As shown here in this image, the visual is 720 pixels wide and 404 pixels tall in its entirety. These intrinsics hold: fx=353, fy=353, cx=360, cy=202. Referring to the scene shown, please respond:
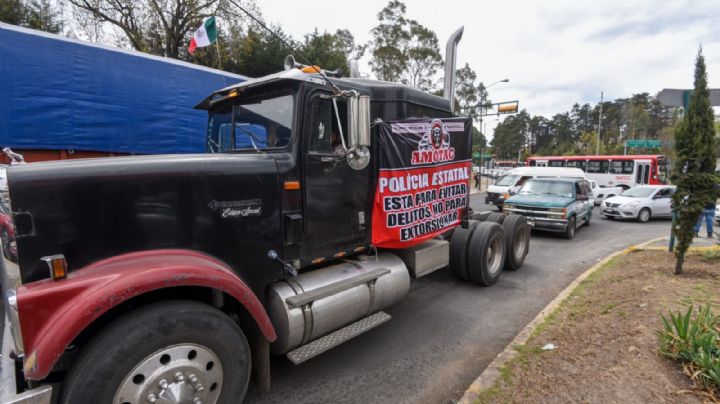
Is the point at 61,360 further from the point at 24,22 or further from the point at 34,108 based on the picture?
the point at 24,22

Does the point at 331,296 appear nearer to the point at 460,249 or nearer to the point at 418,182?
the point at 418,182

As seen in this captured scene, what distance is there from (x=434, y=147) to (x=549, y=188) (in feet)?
27.0

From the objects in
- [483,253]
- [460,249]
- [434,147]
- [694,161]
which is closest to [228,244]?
[434,147]

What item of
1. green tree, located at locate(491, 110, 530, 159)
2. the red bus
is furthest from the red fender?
green tree, located at locate(491, 110, 530, 159)

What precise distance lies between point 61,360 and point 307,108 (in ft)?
8.27

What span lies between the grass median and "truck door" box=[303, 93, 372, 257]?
75.1 inches

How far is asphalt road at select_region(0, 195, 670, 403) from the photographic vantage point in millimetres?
3146

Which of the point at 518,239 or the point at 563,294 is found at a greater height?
Result: the point at 518,239

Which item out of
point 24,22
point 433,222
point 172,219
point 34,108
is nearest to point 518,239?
point 433,222

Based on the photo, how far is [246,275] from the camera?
2.94 m

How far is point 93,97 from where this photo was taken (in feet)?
25.5

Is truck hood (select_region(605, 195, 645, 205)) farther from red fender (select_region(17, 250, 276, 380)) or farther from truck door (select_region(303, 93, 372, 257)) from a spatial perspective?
red fender (select_region(17, 250, 276, 380))

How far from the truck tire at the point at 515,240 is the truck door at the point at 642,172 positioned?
21.1m

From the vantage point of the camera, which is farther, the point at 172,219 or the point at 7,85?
the point at 7,85
